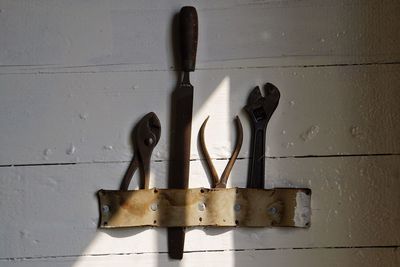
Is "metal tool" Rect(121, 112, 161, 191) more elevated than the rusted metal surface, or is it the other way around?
"metal tool" Rect(121, 112, 161, 191)

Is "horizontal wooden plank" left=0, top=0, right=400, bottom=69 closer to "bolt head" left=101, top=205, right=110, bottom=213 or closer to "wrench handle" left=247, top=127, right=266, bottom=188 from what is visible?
"wrench handle" left=247, top=127, right=266, bottom=188

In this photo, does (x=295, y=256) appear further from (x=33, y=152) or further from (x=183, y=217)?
(x=33, y=152)

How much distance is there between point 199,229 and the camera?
3.76 feet

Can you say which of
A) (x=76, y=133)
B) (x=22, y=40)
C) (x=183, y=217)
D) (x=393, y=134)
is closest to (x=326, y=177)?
(x=393, y=134)

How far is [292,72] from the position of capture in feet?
3.80

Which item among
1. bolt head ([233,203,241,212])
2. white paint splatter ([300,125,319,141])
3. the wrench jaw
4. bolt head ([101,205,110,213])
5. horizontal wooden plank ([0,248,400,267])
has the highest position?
the wrench jaw

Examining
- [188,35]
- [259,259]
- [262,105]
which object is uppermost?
[188,35]

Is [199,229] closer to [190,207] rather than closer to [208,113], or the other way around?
[190,207]

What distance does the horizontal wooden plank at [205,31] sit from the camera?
1141mm

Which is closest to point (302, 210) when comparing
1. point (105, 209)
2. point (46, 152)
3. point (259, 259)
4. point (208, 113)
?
point (259, 259)

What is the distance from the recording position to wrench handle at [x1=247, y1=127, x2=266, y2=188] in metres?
1.14

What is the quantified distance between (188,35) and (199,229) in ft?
1.18

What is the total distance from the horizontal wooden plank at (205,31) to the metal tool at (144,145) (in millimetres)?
109

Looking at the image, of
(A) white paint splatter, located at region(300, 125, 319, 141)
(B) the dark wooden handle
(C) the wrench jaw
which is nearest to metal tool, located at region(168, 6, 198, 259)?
(B) the dark wooden handle
